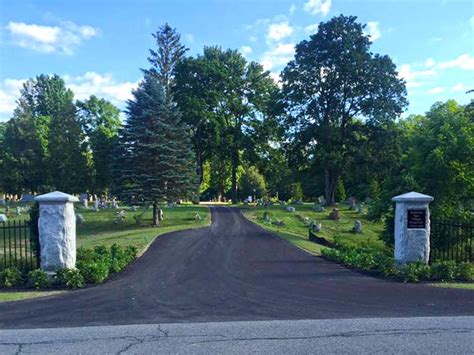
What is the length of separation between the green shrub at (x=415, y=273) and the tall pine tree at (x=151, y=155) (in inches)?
698

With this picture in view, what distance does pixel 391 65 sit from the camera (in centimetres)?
3800

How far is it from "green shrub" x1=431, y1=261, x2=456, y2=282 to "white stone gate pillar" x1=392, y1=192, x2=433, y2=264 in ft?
2.49

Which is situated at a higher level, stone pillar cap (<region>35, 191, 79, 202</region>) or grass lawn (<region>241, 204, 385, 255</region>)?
stone pillar cap (<region>35, 191, 79, 202</region>)

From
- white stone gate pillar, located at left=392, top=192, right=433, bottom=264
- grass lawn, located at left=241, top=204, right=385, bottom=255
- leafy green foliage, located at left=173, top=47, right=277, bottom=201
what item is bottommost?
grass lawn, located at left=241, top=204, right=385, bottom=255

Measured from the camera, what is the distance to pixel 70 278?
977 cm

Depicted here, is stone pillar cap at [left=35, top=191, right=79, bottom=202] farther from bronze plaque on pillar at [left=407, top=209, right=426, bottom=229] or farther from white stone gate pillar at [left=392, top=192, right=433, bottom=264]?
bronze plaque on pillar at [left=407, top=209, right=426, bottom=229]

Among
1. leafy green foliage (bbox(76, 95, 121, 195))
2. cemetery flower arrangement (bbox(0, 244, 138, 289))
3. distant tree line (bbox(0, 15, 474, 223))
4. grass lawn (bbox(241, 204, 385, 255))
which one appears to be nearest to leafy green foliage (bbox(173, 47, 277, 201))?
distant tree line (bbox(0, 15, 474, 223))

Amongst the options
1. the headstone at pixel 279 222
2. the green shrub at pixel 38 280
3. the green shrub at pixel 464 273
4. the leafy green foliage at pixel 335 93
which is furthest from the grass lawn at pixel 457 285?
the leafy green foliage at pixel 335 93

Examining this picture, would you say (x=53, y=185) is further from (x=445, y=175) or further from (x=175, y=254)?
(x=445, y=175)

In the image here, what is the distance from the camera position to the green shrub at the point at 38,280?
968 cm

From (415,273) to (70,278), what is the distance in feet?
25.7

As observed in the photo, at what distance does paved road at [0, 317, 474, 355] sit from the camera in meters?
5.41

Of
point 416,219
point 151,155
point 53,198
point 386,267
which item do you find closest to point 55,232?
point 53,198

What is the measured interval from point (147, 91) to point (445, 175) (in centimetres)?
1735
